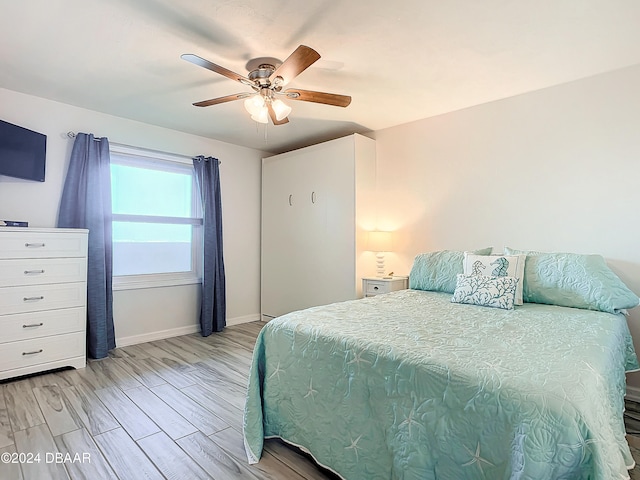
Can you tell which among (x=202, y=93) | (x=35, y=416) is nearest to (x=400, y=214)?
(x=202, y=93)

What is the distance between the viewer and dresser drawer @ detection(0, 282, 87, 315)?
2.60 metres

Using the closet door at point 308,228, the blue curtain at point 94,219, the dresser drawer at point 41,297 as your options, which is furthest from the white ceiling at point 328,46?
the dresser drawer at point 41,297

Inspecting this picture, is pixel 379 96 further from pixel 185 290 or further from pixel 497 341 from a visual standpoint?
pixel 185 290

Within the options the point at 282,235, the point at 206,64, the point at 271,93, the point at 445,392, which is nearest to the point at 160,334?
the point at 282,235

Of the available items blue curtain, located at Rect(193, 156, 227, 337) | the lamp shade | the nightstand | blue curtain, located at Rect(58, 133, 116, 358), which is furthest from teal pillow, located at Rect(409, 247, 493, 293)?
blue curtain, located at Rect(58, 133, 116, 358)

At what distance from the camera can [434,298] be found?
8.40 feet

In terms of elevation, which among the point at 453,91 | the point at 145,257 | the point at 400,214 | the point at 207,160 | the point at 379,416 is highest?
the point at 453,91

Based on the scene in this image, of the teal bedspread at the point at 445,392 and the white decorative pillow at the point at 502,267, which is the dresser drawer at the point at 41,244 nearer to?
the teal bedspread at the point at 445,392

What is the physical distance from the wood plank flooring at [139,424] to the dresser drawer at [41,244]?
38.4 inches

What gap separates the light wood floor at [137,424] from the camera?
63.9 inches

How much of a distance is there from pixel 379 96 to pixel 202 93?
1.52 metres

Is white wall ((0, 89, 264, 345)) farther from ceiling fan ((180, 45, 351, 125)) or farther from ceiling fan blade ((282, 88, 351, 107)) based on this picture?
ceiling fan blade ((282, 88, 351, 107))

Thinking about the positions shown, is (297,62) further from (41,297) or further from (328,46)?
(41,297)

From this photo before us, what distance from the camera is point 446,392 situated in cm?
117
